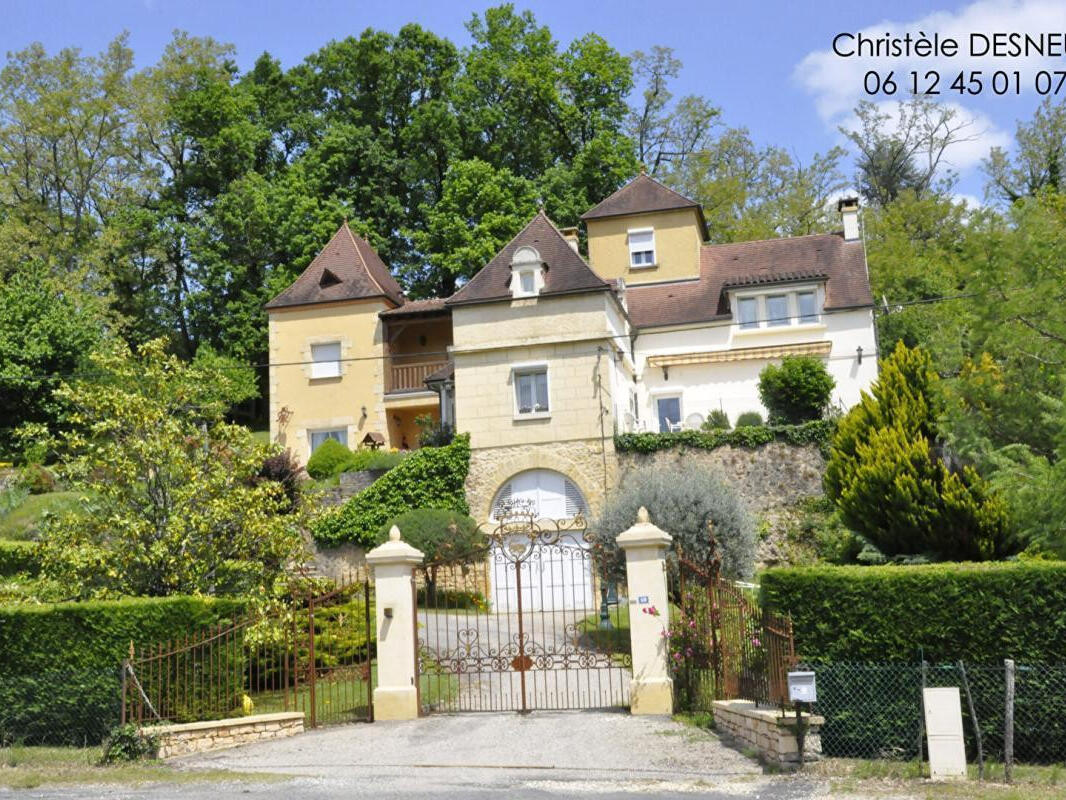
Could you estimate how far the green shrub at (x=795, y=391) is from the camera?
2888cm

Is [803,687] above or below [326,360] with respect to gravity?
below

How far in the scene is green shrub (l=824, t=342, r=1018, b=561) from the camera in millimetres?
20719

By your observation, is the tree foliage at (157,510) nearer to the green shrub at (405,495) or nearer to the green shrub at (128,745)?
the green shrub at (128,745)

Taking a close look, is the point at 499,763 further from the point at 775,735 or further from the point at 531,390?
the point at 531,390

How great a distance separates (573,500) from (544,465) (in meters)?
1.15

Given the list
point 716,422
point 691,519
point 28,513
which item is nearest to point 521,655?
point 691,519

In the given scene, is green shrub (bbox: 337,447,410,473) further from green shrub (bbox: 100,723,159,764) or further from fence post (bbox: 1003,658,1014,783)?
fence post (bbox: 1003,658,1014,783)

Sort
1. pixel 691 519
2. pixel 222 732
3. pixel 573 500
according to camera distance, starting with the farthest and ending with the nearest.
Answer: pixel 573 500 → pixel 691 519 → pixel 222 732

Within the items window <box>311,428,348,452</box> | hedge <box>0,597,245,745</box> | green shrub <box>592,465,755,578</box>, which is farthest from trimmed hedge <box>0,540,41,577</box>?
window <box>311,428,348,452</box>

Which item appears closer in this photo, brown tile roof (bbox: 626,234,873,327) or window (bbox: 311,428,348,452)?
brown tile roof (bbox: 626,234,873,327)

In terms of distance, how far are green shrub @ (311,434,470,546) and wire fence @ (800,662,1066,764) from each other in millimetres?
16196

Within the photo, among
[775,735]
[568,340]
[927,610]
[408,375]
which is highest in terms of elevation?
[408,375]

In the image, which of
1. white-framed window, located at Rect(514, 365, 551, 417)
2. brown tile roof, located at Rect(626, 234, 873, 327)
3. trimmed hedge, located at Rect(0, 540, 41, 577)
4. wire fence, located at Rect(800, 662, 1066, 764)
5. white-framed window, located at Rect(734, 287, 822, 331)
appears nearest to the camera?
wire fence, located at Rect(800, 662, 1066, 764)

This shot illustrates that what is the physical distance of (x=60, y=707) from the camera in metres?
14.3
